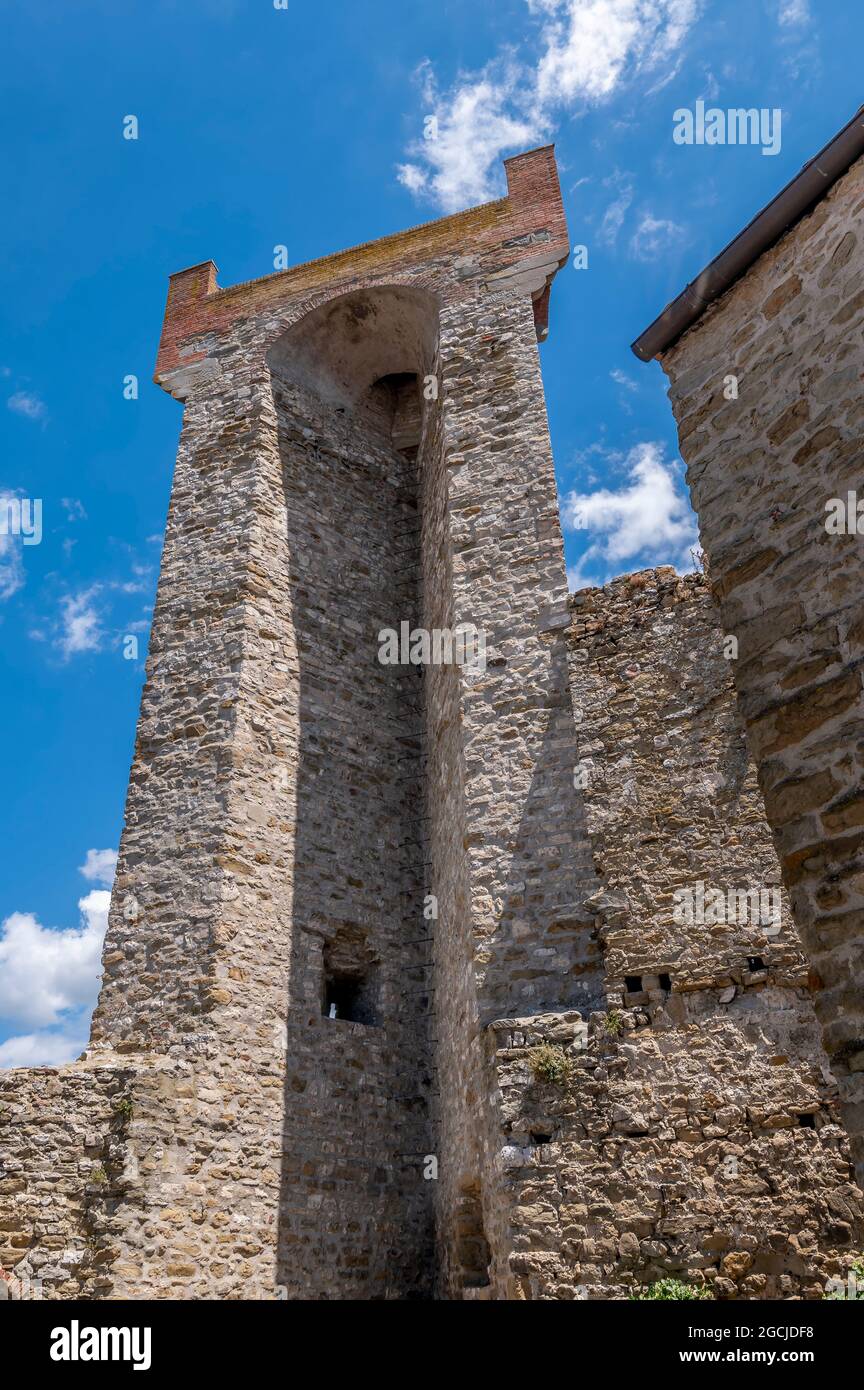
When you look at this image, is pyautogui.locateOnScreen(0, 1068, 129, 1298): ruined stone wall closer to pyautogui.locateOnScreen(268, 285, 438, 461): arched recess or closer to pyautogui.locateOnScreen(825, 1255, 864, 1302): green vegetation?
pyautogui.locateOnScreen(825, 1255, 864, 1302): green vegetation

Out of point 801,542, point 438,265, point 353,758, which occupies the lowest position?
point 801,542

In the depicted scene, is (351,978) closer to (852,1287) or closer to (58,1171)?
(58,1171)

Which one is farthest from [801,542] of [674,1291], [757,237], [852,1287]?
[674,1291]

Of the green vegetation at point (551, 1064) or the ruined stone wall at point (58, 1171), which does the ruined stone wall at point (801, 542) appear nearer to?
the green vegetation at point (551, 1064)

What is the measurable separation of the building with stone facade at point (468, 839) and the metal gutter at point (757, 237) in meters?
0.08

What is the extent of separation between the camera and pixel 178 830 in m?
8.87

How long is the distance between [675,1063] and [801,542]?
351 centimetres

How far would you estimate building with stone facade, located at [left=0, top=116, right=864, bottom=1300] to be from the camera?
4230 mm

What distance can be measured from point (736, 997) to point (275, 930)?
4275 millimetres

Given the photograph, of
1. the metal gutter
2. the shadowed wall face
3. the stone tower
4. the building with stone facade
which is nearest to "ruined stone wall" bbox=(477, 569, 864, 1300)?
the building with stone facade

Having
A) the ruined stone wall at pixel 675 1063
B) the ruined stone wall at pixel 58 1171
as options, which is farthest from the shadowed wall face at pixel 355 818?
the ruined stone wall at pixel 675 1063

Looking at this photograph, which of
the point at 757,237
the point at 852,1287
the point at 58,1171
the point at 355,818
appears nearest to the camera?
the point at 757,237

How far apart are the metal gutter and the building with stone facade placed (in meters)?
0.08

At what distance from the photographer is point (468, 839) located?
26.2ft
